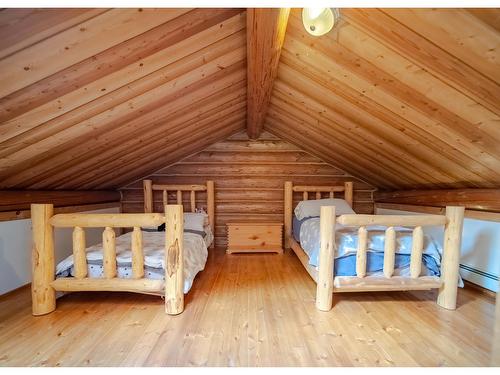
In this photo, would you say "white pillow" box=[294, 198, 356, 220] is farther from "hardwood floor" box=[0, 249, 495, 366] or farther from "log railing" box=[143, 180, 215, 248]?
"log railing" box=[143, 180, 215, 248]

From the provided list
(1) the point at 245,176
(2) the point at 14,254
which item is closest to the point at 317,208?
(1) the point at 245,176

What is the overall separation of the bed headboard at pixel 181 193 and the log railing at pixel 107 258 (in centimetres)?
190

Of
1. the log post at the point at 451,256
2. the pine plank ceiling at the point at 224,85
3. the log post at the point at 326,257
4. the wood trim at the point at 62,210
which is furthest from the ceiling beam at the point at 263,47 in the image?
the wood trim at the point at 62,210

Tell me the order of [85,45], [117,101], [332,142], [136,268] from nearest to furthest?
[85,45] < [117,101] < [136,268] < [332,142]

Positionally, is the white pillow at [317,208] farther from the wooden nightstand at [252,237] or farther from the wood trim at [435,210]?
the wood trim at [435,210]

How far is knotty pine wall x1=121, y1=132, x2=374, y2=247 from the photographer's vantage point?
398 cm

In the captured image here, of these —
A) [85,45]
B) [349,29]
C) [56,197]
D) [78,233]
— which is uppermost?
[349,29]

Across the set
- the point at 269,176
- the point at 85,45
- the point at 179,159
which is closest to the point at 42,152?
the point at 85,45

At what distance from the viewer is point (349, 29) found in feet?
4.65

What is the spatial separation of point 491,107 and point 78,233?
9.69 feet

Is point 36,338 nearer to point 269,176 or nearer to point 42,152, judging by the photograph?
point 42,152

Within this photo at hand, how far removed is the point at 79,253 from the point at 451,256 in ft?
9.85

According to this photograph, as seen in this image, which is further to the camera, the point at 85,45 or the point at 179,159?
the point at 179,159

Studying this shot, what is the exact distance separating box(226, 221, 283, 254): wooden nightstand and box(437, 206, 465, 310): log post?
6.69 ft
